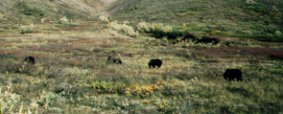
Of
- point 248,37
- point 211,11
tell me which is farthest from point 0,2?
point 248,37

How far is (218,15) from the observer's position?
7919cm

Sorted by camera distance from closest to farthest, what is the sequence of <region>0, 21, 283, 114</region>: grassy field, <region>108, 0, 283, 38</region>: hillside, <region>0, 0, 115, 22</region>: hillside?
<region>0, 21, 283, 114</region>: grassy field < <region>108, 0, 283, 38</region>: hillside < <region>0, 0, 115, 22</region>: hillside

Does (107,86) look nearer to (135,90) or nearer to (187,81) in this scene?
(135,90)

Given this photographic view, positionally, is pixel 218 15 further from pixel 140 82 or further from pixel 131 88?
pixel 131 88

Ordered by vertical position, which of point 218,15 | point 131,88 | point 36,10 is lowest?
point 131,88

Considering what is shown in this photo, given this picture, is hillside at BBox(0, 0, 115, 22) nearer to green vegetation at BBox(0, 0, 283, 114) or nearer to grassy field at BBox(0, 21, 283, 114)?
green vegetation at BBox(0, 0, 283, 114)

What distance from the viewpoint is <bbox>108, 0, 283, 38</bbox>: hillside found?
6412 cm

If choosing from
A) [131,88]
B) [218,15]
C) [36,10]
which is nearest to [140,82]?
[131,88]

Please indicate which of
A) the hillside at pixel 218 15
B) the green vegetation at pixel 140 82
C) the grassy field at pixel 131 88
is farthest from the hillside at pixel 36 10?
the grassy field at pixel 131 88

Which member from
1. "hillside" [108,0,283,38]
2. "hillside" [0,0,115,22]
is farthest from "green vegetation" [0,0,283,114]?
"hillside" [0,0,115,22]

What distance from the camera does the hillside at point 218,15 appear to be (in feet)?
210

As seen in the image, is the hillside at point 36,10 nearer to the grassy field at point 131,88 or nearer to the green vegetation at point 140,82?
the green vegetation at point 140,82

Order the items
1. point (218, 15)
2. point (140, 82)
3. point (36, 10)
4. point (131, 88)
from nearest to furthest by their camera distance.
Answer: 1. point (131, 88)
2. point (140, 82)
3. point (218, 15)
4. point (36, 10)

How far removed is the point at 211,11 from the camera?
Answer: 82875mm
